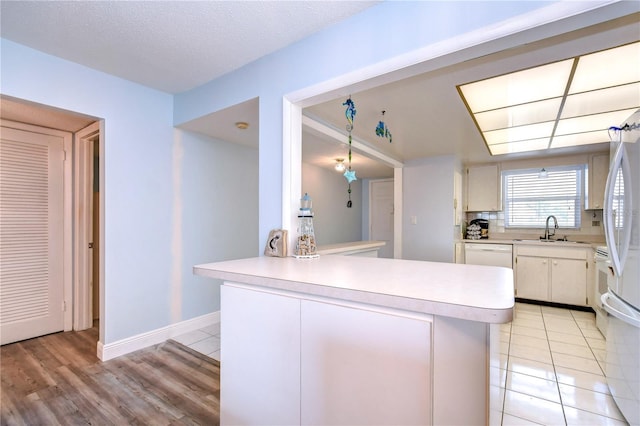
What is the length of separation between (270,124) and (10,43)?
170 cm

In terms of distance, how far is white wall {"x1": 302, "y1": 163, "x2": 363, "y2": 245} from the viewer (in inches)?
205

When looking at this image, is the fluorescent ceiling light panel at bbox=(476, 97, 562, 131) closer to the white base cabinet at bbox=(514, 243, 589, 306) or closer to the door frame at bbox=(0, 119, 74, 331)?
the white base cabinet at bbox=(514, 243, 589, 306)

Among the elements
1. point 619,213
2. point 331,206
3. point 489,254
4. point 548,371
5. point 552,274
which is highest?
point 331,206

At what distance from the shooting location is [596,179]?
12.7 feet

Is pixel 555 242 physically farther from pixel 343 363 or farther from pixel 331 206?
pixel 343 363

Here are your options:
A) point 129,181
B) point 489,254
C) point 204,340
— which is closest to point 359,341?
point 204,340

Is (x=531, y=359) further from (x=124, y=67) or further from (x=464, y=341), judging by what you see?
(x=124, y=67)

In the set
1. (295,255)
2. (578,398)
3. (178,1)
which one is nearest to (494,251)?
(578,398)

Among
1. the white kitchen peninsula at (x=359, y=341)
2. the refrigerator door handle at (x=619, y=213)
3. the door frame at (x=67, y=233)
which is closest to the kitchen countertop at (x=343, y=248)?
the white kitchen peninsula at (x=359, y=341)

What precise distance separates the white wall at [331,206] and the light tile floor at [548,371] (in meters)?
2.83

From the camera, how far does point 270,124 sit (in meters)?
1.94

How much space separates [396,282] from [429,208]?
133 inches

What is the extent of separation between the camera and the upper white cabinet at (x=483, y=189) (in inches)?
179

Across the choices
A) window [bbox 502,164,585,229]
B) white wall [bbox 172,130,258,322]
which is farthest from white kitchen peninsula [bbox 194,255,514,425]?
window [bbox 502,164,585,229]
